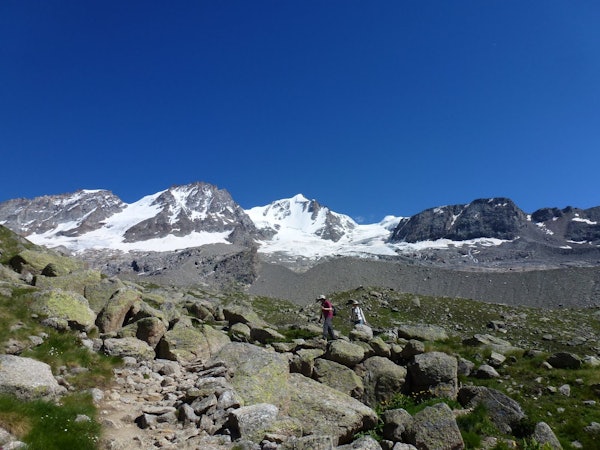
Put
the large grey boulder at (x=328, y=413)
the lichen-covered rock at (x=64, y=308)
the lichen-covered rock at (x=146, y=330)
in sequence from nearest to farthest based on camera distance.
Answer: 1. the large grey boulder at (x=328, y=413)
2. the lichen-covered rock at (x=64, y=308)
3. the lichen-covered rock at (x=146, y=330)

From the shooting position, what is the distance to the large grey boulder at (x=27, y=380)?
34.0 ft

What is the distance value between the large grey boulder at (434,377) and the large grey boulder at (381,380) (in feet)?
1.86

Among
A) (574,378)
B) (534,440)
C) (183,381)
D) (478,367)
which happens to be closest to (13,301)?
(183,381)

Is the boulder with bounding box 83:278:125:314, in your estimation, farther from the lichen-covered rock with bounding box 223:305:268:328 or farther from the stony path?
the lichen-covered rock with bounding box 223:305:268:328

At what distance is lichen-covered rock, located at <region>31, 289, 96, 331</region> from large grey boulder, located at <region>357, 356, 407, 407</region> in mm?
12514

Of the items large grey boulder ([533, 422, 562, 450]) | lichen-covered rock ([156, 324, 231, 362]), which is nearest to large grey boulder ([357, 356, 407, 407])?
large grey boulder ([533, 422, 562, 450])

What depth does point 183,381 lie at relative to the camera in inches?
581

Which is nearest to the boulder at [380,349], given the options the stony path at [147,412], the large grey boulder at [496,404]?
the large grey boulder at [496,404]

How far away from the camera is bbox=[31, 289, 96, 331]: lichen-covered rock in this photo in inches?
642

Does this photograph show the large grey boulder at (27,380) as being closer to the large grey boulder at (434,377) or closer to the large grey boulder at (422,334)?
the large grey boulder at (434,377)

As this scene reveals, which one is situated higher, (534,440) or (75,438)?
(75,438)

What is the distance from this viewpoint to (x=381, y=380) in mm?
17469

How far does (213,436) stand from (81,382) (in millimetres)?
5188

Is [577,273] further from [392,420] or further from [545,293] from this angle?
[392,420]
